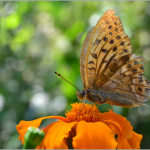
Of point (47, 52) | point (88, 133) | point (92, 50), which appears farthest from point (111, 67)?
point (47, 52)

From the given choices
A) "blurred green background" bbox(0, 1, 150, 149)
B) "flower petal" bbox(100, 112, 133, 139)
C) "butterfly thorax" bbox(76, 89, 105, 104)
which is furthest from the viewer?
"blurred green background" bbox(0, 1, 150, 149)

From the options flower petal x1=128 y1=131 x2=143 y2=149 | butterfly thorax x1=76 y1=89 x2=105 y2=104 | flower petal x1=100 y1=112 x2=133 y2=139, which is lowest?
flower petal x1=128 y1=131 x2=143 y2=149

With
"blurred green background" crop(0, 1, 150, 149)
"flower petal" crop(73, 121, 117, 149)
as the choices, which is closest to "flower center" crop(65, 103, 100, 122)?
"flower petal" crop(73, 121, 117, 149)

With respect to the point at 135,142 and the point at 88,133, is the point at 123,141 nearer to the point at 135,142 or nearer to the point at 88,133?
the point at 135,142

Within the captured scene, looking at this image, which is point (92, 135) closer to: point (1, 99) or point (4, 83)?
point (1, 99)

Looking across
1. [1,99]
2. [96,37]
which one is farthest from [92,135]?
[1,99]

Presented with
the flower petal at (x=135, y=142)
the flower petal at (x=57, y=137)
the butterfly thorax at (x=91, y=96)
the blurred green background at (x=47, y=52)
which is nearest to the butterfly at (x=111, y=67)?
the butterfly thorax at (x=91, y=96)

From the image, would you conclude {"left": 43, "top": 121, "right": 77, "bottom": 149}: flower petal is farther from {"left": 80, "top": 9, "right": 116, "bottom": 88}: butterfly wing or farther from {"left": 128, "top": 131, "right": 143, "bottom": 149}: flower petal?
{"left": 80, "top": 9, "right": 116, "bottom": 88}: butterfly wing

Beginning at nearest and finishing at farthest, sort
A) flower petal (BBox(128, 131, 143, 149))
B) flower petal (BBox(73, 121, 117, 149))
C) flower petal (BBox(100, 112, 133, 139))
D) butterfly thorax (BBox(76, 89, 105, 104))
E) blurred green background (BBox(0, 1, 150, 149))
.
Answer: flower petal (BBox(73, 121, 117, 149))
flower petal (BBox(100, 112, 133, 139))
flower petal (BBox(128, 131, 143, 149))
butterfly thorax (BBox(76, 89, 105, 104))
blurred green background (BBox(0, 1, 150, 149))
